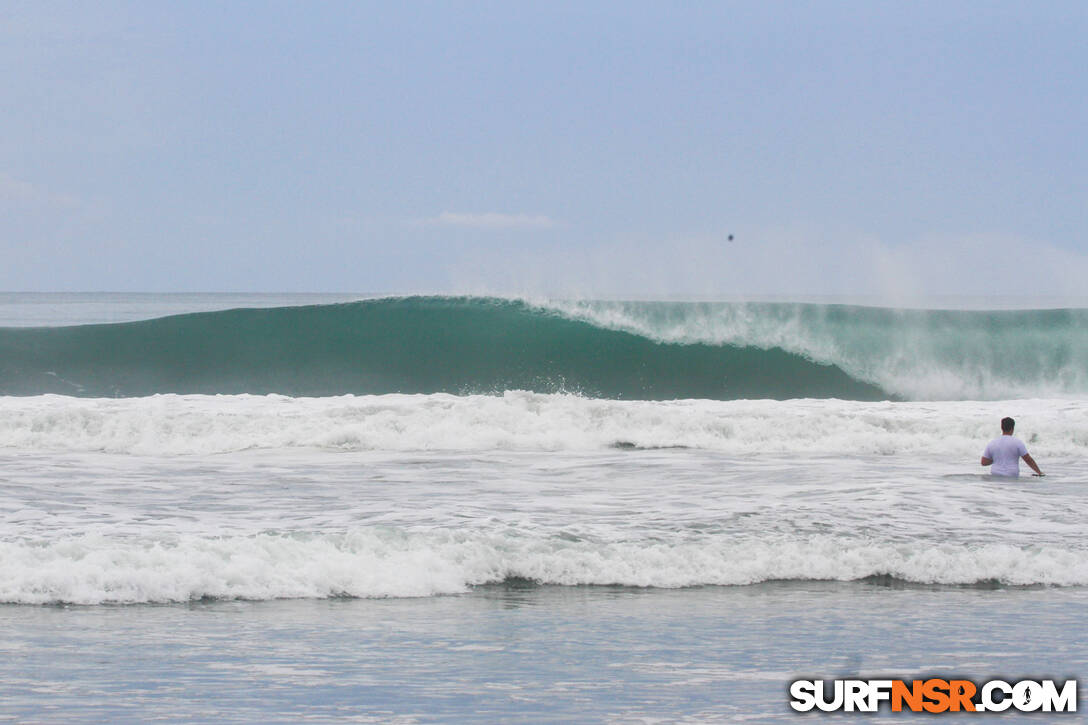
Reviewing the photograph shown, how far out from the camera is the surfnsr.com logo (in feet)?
14.1

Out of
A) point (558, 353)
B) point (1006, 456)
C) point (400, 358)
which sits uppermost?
point (558, 353)

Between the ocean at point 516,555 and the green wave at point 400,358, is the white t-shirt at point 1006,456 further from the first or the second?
the green wave at point 400,358

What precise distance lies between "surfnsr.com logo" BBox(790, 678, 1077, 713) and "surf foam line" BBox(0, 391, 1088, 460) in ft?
27.8

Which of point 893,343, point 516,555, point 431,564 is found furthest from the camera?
point 893,343

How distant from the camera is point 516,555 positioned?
23.4 feet

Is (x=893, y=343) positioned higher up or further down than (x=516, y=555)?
higher up

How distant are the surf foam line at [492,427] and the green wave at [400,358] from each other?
192 inches

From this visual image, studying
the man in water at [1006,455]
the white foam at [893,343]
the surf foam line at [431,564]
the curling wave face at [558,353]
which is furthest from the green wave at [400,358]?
the surf foam line at [431,564]

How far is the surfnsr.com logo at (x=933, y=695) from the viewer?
4.30 meters

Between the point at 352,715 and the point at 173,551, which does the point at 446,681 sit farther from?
the point at 173,551

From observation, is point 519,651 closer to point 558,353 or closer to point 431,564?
point 431,564

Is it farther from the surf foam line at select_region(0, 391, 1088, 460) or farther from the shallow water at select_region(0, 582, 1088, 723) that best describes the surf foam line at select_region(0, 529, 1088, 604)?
the surf foam line at select_region(0, 391, 1088, 460)

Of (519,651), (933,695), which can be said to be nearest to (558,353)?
(519,651)

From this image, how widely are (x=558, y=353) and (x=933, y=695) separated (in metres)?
17.5
